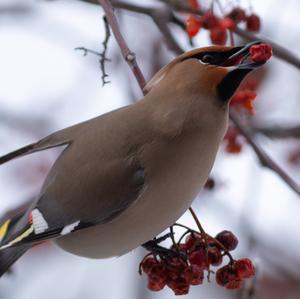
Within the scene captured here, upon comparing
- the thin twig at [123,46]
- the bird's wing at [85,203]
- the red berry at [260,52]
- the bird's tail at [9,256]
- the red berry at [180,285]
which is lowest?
the red berry at [180,285]

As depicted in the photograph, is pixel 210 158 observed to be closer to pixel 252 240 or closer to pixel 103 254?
pixel 103 254

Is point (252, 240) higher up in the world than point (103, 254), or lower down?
lower down

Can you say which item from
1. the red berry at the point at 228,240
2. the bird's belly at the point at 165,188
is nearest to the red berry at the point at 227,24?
the bird's belly at the point at 165,188

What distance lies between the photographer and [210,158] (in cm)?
243

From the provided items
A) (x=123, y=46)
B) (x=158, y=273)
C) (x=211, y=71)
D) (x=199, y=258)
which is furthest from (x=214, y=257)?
(x=123, y=46)

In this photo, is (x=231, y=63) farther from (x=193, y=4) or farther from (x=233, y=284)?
(x=193, y=4)

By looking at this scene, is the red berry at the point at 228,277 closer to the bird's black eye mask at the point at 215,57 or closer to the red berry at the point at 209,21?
the bird's black eye mask at the point at 215,57

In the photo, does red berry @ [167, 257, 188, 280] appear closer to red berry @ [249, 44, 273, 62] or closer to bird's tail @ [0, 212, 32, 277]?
bird's tail @ [0, 212, 32, 277]

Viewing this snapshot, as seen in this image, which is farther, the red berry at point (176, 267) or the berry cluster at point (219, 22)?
the berry cluster at point (219, 22)

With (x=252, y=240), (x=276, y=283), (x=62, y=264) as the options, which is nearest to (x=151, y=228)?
(x=252, y=240)

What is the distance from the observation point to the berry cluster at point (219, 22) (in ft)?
9.45

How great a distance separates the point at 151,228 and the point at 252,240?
0.67 meters

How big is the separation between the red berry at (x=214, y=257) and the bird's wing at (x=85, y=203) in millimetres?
256

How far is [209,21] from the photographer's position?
2.94 metres
